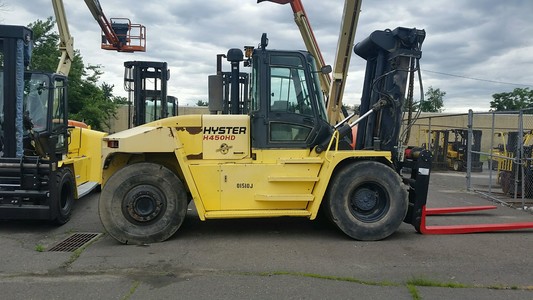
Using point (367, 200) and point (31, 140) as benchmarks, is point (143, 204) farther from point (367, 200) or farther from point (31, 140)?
point (367, 200)

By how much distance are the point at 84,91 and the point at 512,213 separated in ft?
79.7

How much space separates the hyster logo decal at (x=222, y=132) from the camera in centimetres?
646

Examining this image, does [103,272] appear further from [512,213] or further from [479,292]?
[512,213]

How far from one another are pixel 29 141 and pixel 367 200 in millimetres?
5821

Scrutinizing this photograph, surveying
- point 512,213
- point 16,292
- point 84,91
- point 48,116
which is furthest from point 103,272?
point 84,91

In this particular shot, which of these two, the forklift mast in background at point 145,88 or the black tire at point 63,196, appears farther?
the forklift mast in background at point 145,88

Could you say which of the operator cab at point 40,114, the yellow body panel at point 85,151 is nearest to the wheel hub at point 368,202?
the operator cab at point 40,114

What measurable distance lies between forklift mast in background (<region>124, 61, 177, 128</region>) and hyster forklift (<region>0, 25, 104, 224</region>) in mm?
4639

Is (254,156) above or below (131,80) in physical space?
below

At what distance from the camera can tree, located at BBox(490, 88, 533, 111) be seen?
5994cm

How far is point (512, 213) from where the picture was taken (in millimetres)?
8945

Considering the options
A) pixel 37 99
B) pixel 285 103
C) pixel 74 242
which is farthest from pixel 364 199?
pixel 37 99

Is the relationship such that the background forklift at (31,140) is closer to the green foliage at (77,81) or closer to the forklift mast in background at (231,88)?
the forklift mast in background at (231,88)

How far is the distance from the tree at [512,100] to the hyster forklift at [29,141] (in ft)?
209
